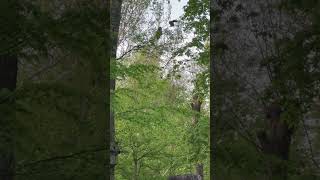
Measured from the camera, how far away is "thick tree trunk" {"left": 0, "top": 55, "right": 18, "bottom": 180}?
333 cm

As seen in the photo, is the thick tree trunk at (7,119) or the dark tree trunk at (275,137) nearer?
the thick tree trunk at (7,119)

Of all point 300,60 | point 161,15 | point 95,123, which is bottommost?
point 95,123

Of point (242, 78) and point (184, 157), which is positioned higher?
point (242, 78)

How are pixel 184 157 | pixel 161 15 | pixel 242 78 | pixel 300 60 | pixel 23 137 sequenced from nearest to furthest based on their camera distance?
pixel 300 60 < pixel 23 137 < pixel 242 78 < pixel 184 157 < pixel 161 15

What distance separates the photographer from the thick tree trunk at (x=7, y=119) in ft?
10.9

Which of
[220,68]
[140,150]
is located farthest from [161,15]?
[220,68]

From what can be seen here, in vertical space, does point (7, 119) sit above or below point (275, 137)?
above

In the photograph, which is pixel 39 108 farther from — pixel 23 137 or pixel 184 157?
pixel 184 157

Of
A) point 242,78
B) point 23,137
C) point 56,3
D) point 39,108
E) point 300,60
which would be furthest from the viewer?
point 242,78

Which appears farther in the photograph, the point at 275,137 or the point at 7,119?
the point at 275,137

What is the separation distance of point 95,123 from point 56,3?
3.92ft

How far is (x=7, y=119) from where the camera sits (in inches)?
133

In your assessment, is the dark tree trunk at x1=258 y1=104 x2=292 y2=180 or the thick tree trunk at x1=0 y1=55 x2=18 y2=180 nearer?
the thick tree trunk at x1=0 y1=55 x2=18 y2=180

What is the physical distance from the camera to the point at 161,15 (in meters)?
14.3
